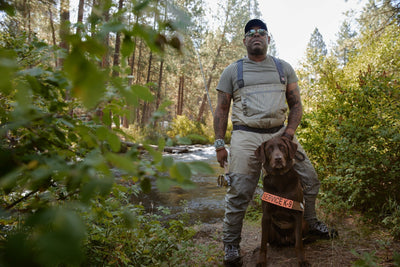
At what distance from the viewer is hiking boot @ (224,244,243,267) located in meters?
2.69

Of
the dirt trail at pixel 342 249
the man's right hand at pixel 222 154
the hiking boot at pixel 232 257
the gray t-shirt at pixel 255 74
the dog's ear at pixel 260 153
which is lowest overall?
the hiking boot at pixel 232 257

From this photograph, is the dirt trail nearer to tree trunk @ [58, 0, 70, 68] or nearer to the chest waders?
the chest waders

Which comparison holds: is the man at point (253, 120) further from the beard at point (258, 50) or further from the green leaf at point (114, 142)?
the green leaf at point (114, 142)

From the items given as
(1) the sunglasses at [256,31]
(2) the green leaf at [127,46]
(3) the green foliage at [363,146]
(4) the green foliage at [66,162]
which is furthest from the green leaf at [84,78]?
(3) the green foliage at [363,146]

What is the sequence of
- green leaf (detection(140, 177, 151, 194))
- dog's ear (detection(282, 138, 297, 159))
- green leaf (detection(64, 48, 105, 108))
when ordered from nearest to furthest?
green leaf (detection(64, 48, 105, 108)), green leaf (detection(140, 177, 151, 194)), dog's ear (detection(282, 138, 297, 159))

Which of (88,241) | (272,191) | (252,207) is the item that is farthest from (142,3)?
(252,207)

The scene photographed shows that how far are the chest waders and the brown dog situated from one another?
19 cm

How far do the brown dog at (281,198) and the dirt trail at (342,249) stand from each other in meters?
0.16

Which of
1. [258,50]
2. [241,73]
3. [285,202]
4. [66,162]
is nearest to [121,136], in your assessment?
[241,73]

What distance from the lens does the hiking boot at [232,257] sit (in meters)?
2.69

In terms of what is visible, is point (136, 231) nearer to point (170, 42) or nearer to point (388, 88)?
point (170, 42)

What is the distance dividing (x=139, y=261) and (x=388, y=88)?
3.88m

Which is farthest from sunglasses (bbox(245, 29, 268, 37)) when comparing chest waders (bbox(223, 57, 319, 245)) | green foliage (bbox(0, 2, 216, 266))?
green foliage (bbox(0, 2, 216, 266))

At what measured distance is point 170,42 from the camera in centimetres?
85
